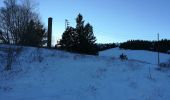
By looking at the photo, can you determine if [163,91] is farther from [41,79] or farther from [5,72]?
[5,72]

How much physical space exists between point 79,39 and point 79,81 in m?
37.8

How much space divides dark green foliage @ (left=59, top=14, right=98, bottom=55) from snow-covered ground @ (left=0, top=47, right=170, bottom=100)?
1129 inches

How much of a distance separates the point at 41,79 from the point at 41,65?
132 inches

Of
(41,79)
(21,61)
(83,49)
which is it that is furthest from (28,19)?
(41,79)

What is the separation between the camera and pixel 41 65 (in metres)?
20.5

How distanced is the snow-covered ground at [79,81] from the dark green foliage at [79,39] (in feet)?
94.1

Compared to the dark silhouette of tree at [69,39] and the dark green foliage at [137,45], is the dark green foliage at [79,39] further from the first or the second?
the dark green foliage at [137,45]

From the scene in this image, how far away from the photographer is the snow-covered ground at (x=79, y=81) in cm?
1523

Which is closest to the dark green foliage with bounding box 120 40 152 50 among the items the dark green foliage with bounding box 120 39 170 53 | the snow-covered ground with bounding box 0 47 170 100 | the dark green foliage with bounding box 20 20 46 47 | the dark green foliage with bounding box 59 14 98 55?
the dark green foliage with bounding box 120 39 170 53

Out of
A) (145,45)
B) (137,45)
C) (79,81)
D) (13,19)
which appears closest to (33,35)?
(13,19)

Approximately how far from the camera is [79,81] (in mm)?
17484

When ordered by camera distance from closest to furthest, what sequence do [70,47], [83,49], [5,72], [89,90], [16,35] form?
[89,90]
[5,72]
[83,49]
[70,47]
[16,35]

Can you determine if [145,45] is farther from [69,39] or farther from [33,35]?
[33,35]

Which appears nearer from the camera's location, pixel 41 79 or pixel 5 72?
pixel 41 79
